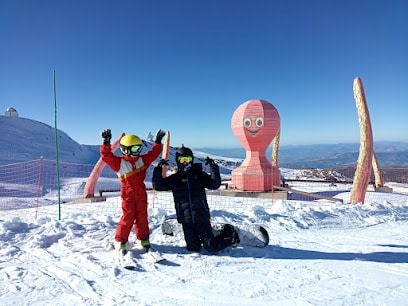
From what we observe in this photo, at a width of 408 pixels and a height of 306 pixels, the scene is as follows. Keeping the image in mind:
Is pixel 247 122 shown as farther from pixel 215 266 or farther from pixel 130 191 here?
pixel 215 266

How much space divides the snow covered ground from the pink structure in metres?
6.16

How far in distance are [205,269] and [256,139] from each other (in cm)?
861

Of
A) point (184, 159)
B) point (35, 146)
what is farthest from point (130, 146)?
point (35, 146)

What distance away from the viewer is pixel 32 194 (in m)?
17.2

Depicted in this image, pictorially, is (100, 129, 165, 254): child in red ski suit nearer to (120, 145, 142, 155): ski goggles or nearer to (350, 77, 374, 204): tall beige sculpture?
(120, 145, 142, 155): ski goggles

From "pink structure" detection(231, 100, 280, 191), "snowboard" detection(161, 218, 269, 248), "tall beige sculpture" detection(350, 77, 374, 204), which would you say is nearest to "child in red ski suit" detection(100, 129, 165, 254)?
"snowboard" detection(161, 218, 269, 248)

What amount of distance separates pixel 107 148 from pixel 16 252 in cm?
163

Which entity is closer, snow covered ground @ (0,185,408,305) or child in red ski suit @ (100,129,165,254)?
snow covered ground @ (0,185,408,305)

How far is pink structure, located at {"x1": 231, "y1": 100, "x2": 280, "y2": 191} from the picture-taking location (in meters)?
11.3

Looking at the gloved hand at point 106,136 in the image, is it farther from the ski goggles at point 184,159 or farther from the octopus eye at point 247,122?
the octopus eye at point 247,122

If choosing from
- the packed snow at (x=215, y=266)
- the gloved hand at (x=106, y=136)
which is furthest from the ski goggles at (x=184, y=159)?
the packed snow at (x=215, y=266)

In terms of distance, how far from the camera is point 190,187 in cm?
392

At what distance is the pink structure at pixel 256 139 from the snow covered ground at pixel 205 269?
20.2ft

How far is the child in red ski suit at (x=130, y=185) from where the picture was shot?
146 inches
